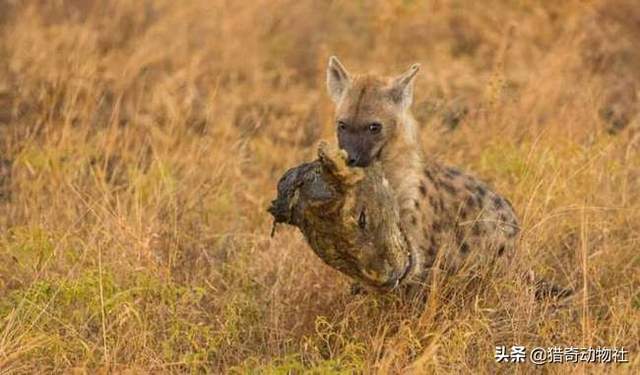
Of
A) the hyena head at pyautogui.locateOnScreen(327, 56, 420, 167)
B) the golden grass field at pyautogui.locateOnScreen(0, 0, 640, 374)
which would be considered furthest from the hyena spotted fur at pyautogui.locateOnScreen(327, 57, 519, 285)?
the golden grass field at pyautogui.locateOnScreen(0, 0, 640, 374)

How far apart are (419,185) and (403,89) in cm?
59

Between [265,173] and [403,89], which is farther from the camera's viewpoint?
[265,173]

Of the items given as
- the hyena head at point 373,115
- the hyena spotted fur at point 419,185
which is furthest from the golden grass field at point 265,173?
the hyena head at point 373,115

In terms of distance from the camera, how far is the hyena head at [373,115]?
5906 millimetres

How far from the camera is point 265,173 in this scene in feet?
26.2

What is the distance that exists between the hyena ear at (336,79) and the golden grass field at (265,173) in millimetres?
766

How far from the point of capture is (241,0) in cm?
1023

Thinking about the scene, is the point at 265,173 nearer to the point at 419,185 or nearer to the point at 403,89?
the point at 403,89

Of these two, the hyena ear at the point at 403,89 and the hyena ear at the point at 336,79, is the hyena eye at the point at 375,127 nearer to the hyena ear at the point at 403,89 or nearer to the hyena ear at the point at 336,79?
the hyena ear at the point at 403,89

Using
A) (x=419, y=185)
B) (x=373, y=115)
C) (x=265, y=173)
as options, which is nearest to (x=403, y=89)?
(x=373, y=115)

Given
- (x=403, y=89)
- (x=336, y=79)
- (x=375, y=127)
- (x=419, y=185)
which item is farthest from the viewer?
(x=336, y=79)

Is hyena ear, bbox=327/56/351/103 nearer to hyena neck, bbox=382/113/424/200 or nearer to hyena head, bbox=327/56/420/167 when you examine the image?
hyena head, bbox=327/56/420/167

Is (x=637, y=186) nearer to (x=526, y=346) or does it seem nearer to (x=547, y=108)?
(x=547, y=108)

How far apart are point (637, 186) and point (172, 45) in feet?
12.7
